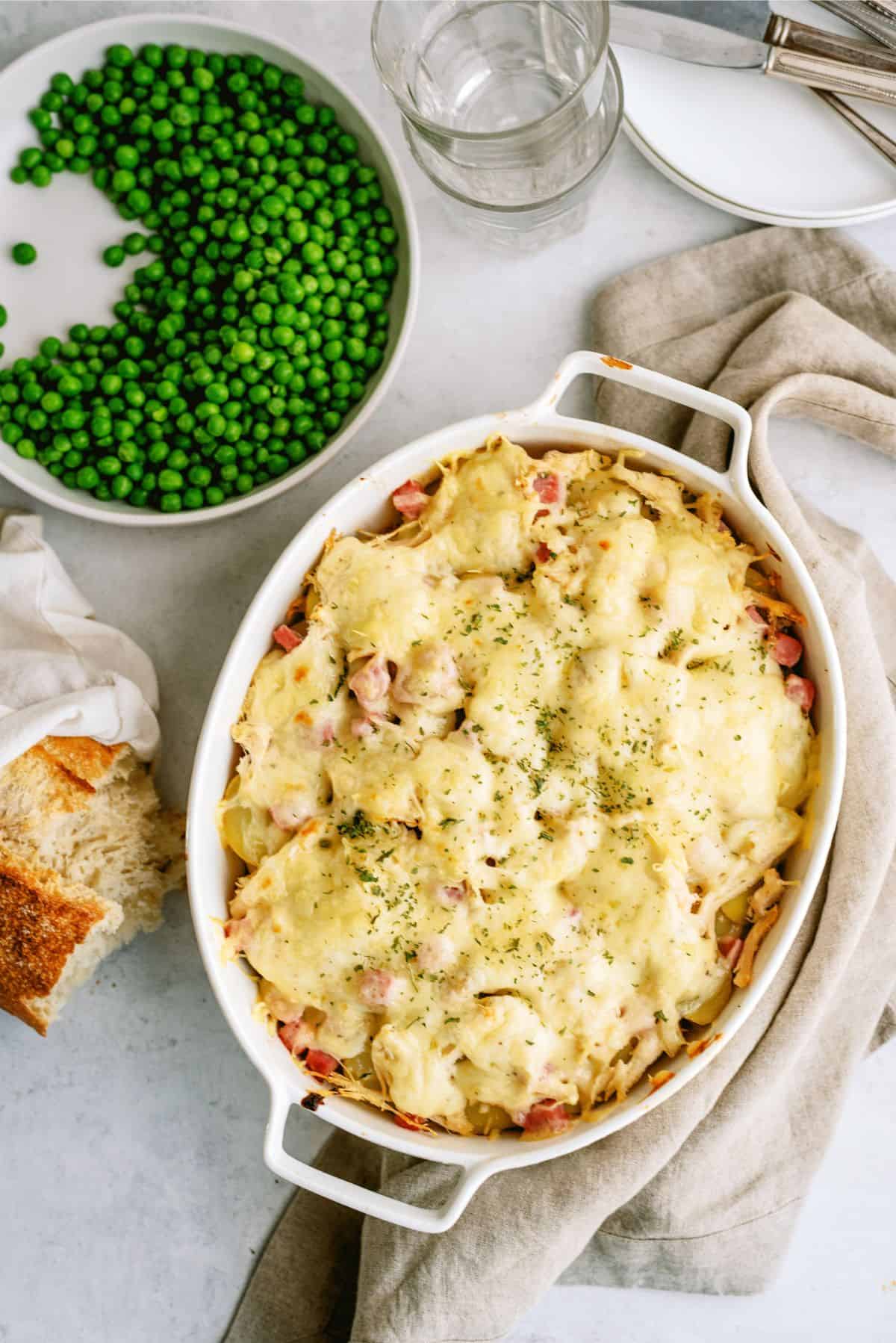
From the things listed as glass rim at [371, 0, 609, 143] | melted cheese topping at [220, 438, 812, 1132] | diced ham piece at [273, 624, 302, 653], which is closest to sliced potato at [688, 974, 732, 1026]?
melted cheese topping at [220, 438, 812, 1132]

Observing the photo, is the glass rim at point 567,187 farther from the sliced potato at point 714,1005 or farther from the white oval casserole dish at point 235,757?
the sliced potato at point 714,1005

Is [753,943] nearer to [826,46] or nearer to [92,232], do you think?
[826,46]

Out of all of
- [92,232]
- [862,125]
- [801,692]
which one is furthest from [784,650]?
[92,232]

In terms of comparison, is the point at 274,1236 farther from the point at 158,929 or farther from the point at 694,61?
the point at 694,61

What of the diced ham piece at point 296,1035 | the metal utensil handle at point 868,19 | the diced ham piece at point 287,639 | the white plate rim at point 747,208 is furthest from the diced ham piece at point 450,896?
the metal utensil handle at point 868,19

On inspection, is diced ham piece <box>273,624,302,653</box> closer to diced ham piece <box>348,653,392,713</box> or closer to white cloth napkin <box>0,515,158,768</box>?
diced ham piece <box>348,653,392,713</box>

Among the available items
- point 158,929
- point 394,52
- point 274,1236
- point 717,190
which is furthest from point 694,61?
point 274,1236
